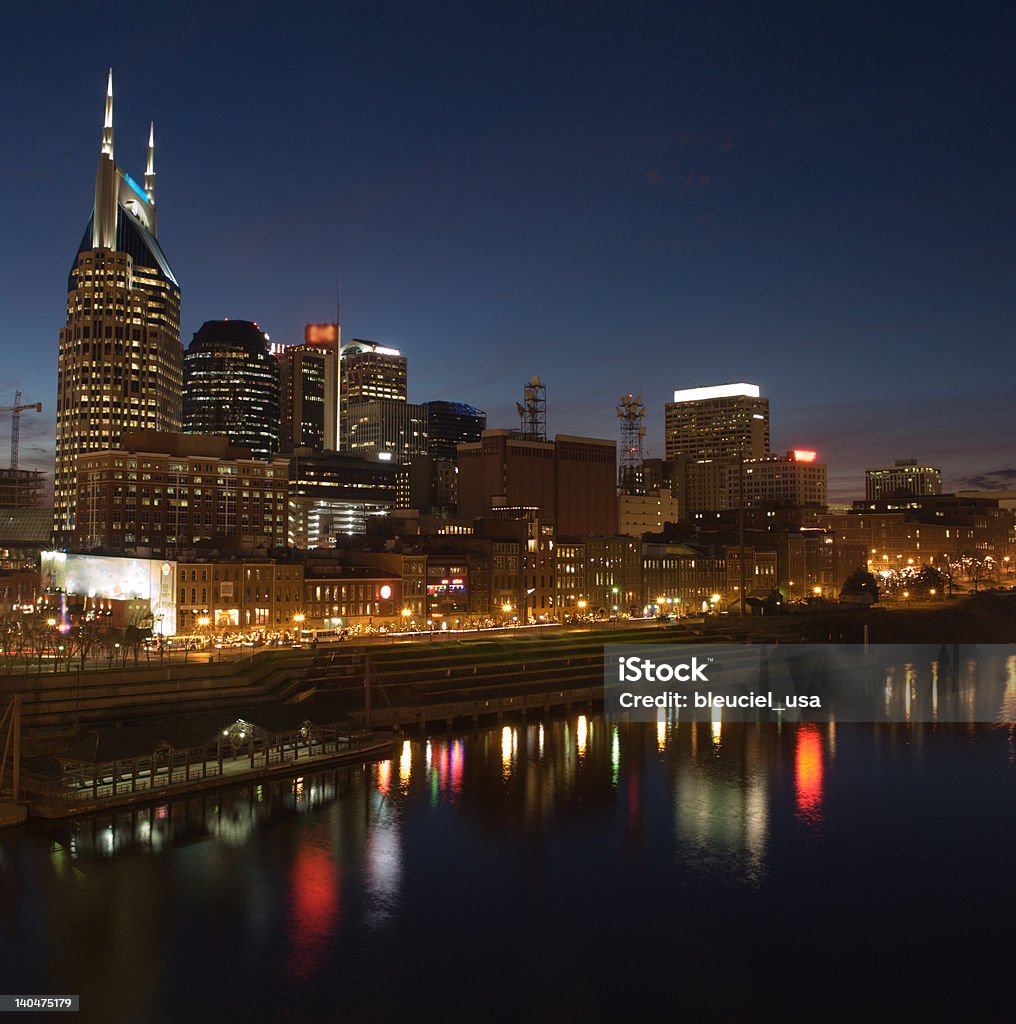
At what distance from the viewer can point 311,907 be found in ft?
122

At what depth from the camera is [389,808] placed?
1945 inches

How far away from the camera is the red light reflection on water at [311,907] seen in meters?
33.1

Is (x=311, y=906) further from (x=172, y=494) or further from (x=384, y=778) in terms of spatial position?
(x=172, y=494)

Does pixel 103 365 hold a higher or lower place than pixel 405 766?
higher

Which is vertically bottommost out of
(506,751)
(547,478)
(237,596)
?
(506,751)

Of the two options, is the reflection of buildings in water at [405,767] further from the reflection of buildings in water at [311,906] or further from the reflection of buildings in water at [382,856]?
the reflection of buildings in water at [311,906]

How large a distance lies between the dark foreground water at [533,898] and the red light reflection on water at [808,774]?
0.29 m

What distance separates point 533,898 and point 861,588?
127 meters

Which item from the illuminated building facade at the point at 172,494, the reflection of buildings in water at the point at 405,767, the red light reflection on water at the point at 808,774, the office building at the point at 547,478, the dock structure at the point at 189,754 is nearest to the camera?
the dock structure at the point at 189,754

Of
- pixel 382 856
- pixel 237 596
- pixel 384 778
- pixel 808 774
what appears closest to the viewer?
pixel 382 856

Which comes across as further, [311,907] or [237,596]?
[237,596]

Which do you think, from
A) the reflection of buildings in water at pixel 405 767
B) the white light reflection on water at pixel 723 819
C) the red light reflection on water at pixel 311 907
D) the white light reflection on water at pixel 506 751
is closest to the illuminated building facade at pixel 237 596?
the white light reflection on water at pixel 506 751

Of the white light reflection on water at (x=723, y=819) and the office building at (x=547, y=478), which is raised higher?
the office building at (x=547, y=478)

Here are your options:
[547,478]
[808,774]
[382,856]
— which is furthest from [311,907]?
[547,478]
